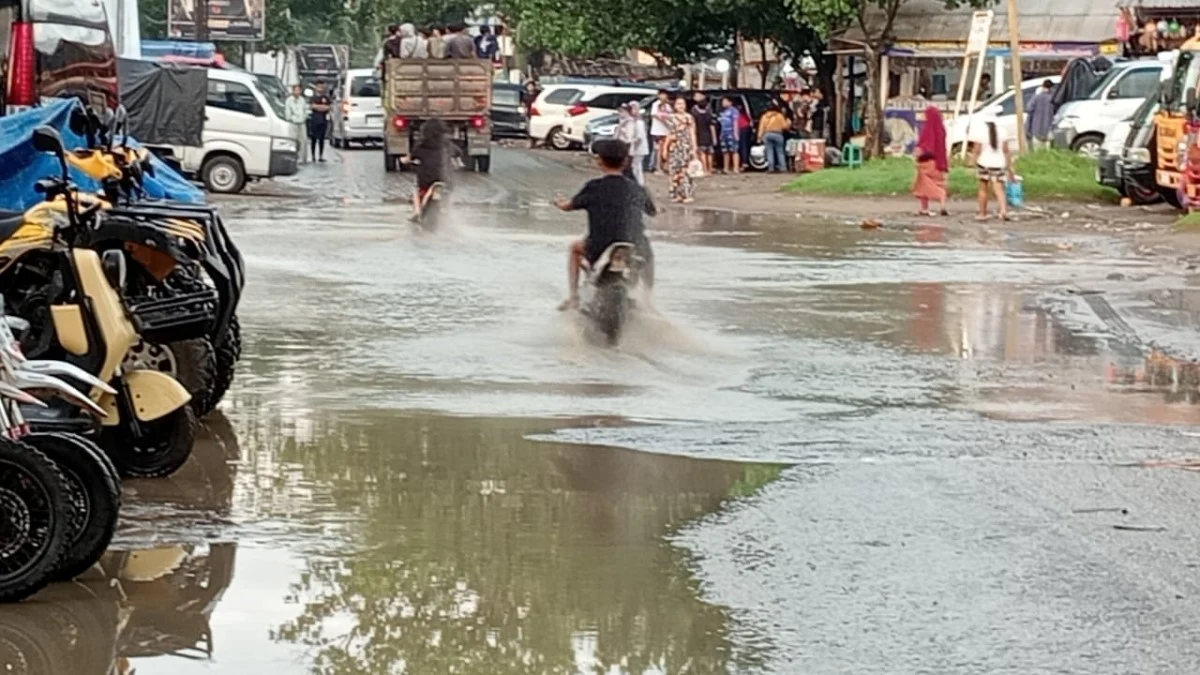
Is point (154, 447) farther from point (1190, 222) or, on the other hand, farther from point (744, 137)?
point (744, 137)

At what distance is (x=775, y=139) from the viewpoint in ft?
131

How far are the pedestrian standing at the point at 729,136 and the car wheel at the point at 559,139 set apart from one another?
11.1m

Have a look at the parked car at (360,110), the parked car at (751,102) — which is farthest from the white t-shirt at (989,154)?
the parked car at (360,110)

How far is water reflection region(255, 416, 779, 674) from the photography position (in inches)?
251

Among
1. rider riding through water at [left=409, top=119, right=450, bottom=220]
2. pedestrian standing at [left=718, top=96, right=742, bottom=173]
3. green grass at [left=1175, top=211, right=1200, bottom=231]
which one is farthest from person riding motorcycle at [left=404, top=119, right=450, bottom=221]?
pedestrian standing at [left=718, top=96, right=742, bottom=173]

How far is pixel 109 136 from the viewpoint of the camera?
34.8ft

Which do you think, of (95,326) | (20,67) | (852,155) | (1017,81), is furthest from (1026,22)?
(95,326)

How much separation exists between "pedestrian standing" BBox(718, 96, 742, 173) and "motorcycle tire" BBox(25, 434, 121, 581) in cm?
3385

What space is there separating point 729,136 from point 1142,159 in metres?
12.7

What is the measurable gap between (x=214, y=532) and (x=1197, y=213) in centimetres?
1947

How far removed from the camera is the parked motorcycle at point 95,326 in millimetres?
8148

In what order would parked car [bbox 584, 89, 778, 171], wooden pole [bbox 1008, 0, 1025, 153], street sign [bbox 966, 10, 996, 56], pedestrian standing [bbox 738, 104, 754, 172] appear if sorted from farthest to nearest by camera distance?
1. parked car [bbox 584, 89, 778, 171]
2. pedestrian standing [bbox 738, 104, 754, 172]
3. street sign [bbox 966, 10, 996, 56]
4. wooden pole [bbox 1008, 0, 1025, 153]

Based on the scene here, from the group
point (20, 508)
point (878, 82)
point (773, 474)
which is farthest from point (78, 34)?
point (878, 82)

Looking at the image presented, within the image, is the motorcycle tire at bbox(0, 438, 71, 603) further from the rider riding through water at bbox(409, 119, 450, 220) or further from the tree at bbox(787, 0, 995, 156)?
the tree at bbox(787, 0, 995, 156)
